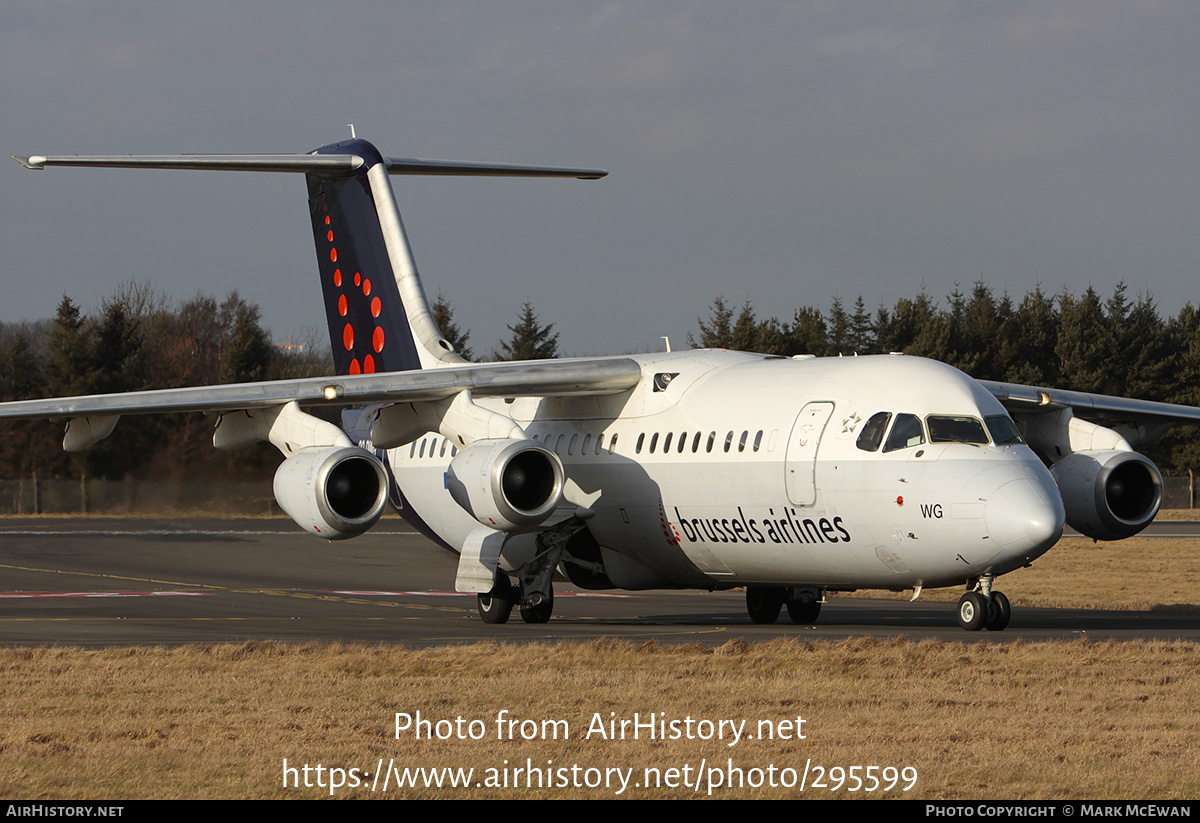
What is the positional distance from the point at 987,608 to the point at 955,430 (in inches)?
79.3

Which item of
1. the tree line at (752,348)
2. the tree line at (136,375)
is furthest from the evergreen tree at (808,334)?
the tree line at (136,375)

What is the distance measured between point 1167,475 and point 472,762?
59.6 meters

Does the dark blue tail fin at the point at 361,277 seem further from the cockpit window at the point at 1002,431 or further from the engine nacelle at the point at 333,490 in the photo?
the cockpit window at the point at 1002,431

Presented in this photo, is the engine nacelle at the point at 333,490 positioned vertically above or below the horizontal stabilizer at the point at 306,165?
below

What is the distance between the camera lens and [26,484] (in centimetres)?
5088

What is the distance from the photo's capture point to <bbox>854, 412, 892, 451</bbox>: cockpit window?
16.9m

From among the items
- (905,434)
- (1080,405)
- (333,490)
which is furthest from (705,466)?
(1080,405)

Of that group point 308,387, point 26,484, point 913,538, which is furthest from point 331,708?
point 26,484

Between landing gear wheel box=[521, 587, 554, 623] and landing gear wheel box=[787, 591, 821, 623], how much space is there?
10.5 ft

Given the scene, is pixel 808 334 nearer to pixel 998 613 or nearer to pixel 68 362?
pixel 68 362

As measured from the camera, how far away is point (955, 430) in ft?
54.6

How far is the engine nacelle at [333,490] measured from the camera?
18.6m

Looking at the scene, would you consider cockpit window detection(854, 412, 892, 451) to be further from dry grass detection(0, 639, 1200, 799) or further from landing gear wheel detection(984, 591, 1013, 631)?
dry grass detection(0, 639, 1200, 799)

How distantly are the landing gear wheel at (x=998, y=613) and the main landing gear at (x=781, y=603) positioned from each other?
3658 millimetres
